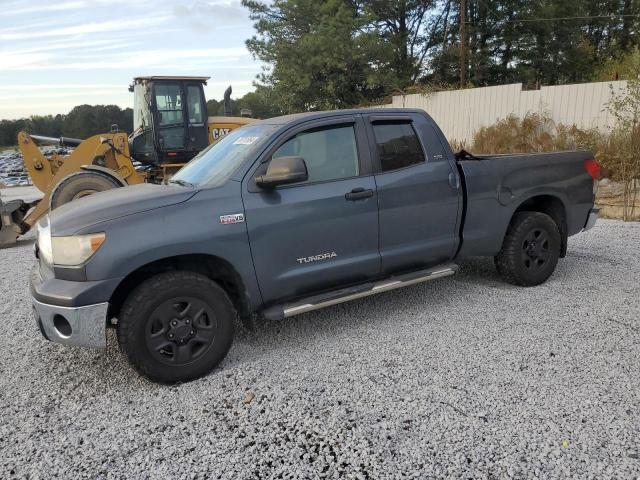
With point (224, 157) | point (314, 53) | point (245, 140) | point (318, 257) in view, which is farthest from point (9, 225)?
point (314, 53)

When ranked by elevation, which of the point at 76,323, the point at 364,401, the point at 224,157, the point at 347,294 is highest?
the point at 224,157

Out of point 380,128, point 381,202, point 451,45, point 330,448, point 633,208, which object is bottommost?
point 633,208

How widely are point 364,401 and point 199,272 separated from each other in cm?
153

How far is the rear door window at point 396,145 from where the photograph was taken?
4191 mm

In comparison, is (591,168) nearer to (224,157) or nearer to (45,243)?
(224,157)

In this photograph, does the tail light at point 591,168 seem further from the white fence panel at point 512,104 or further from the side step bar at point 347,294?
the white fence panel at point 512,104

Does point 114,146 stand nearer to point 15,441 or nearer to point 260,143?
point 260,143

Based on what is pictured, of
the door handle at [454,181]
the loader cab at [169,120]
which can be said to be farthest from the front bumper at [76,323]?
the loader cab at [169,120]

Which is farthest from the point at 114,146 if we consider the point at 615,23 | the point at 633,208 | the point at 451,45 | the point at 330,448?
the point at 615,23

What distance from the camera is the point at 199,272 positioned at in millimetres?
3635

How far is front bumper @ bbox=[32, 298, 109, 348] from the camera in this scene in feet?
10.1

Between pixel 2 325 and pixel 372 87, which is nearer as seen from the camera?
pixel 2 325

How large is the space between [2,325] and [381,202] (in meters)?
3.81

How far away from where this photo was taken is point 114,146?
1013cm
